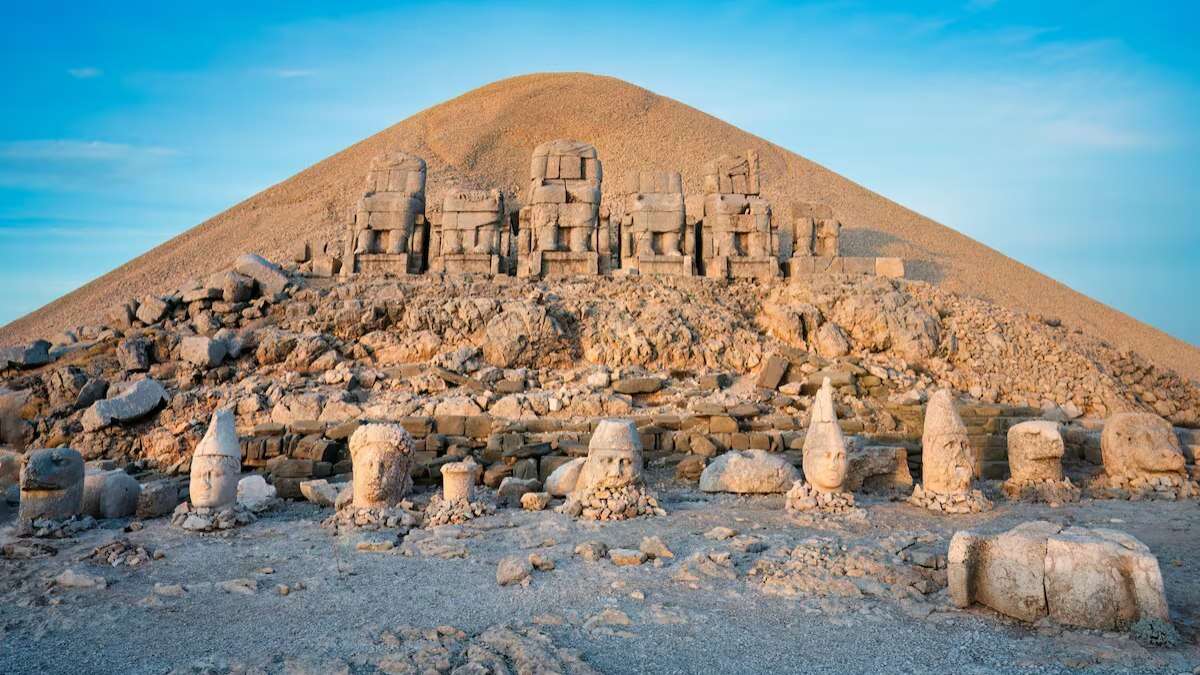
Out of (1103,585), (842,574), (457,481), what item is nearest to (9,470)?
(457,481)

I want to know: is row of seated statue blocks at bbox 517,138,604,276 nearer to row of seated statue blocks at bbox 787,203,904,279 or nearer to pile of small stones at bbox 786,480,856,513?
row of seated statue blocks at bbox 787,203,904,279

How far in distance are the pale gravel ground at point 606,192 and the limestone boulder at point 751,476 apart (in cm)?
2316

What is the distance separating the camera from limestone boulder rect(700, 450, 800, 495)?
9.88 metres

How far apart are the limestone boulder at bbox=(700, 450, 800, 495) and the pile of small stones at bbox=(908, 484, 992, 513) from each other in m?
1.41

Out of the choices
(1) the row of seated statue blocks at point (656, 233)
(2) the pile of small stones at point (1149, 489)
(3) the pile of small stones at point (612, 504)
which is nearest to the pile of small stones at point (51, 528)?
(3) the pile of small stones at point (612, 504)

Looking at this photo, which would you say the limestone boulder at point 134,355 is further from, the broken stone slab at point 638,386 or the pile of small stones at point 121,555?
the broken stone slab at point 638,386

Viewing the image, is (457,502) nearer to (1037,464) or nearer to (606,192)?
(1037,464)

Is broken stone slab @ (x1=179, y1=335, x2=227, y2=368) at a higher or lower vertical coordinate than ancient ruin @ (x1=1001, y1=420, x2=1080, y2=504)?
higher

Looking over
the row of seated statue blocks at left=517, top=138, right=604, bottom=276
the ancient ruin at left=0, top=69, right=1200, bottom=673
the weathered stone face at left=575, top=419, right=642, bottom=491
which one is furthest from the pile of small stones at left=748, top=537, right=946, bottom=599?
the row of seated statue blocks at left=517, top=138, right=604, bottom=276

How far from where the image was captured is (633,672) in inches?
182

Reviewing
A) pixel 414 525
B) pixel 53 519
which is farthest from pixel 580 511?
pixel 53 519

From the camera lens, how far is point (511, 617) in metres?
5.58

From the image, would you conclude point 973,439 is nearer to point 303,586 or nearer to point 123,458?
point 303,586

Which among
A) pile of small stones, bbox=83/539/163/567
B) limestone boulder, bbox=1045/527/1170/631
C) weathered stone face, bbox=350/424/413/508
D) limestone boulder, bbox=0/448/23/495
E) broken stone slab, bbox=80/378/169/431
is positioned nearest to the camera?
limestone boulder, bbox=1045/527/1170/631
